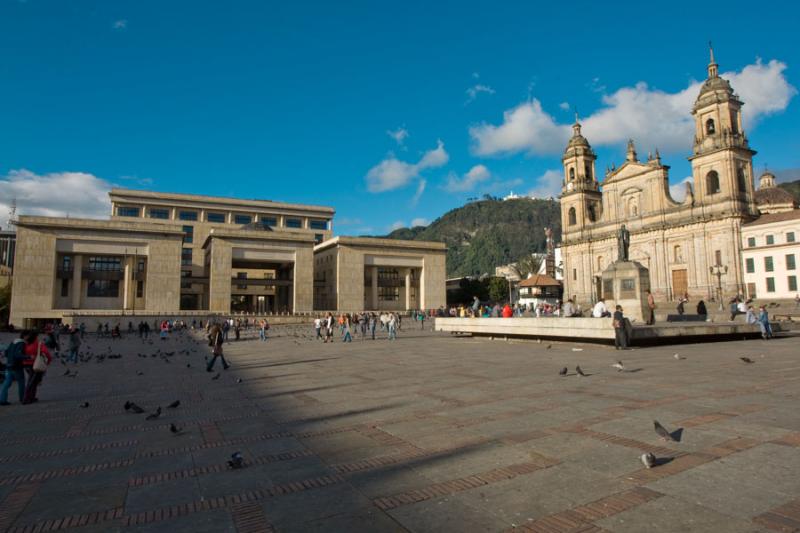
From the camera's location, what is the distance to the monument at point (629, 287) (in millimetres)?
21000

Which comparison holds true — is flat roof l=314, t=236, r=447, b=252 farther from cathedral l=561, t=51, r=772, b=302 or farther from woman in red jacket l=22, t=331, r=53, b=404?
woman in red jacket l=22, t=331, r=53, b=404

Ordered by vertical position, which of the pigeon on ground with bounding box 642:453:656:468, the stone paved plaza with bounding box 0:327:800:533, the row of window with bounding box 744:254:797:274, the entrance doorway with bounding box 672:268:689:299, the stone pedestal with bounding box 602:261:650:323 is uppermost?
the row of window with bounding box 744:254:797:274

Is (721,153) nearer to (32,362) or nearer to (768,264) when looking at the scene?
(768,264)

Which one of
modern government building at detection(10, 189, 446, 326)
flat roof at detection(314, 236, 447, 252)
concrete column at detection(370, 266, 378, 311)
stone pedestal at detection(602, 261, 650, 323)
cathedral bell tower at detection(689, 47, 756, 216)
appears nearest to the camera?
stone pedestal at detection(602, 261, 650, 323)

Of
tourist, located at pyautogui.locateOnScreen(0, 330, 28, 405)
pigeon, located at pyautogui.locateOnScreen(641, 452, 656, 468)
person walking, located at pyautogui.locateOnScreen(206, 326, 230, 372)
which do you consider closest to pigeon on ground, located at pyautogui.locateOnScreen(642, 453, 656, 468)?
pigeon, located at pyautogui.locateOnScreen(641, 452, 656, 468)

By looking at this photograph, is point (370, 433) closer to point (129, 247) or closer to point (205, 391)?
point (205, 391)

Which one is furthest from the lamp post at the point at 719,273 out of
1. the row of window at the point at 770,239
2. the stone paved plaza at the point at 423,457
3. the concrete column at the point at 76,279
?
the concrete column at the point at 76,279

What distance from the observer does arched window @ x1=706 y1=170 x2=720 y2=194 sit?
53562 mm

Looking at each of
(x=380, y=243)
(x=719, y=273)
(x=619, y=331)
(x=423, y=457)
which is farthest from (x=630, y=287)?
(x=380, y=243)

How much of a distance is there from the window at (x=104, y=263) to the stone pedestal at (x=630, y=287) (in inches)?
2191

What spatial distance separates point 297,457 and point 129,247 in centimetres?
5849

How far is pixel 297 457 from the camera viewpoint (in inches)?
216

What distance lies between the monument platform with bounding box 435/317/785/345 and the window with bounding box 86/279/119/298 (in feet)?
168

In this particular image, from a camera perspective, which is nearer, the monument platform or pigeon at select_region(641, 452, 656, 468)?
pigeon at select_region(641, 452, 656, 468)
